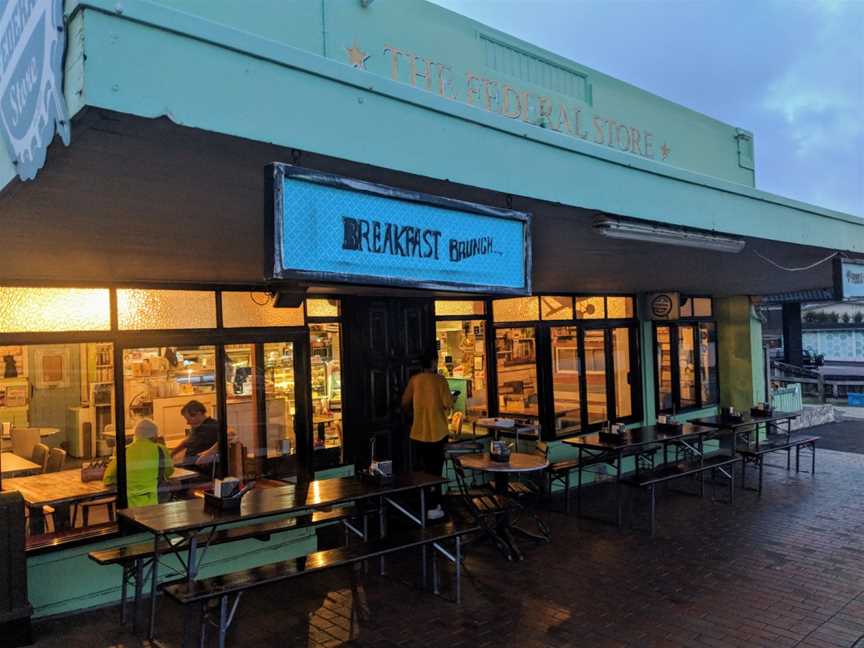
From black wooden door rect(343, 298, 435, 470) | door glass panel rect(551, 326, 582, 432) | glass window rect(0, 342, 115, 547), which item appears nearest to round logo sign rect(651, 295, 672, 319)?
door glass panel rect(551, 326, 582, 432)

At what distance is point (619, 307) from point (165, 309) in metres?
6.99

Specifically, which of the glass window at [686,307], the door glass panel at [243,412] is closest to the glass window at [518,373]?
the glass window at [686,307]

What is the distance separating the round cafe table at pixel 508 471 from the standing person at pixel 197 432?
2438mm

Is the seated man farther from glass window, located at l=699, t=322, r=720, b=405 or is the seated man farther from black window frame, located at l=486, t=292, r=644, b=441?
glass window, located at l=699, t=322, r=720, b=405

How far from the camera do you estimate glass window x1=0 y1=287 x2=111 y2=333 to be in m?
5.11

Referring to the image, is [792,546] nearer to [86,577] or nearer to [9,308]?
[86,577]

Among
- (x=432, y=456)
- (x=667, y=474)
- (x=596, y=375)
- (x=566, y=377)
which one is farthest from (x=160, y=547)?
(x=596, y=375)

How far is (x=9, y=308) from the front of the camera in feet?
16.7

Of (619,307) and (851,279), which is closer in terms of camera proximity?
(851,279)

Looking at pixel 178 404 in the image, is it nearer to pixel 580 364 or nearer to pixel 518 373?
pixel 518 373

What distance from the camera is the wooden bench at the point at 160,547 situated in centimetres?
470

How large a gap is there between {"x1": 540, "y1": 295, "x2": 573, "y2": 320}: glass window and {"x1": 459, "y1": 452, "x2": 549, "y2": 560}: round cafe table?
296 centimetres

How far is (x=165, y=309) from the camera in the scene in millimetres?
5965

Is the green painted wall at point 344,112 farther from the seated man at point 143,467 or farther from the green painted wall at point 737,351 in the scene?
the green painted wall at point 737,351
